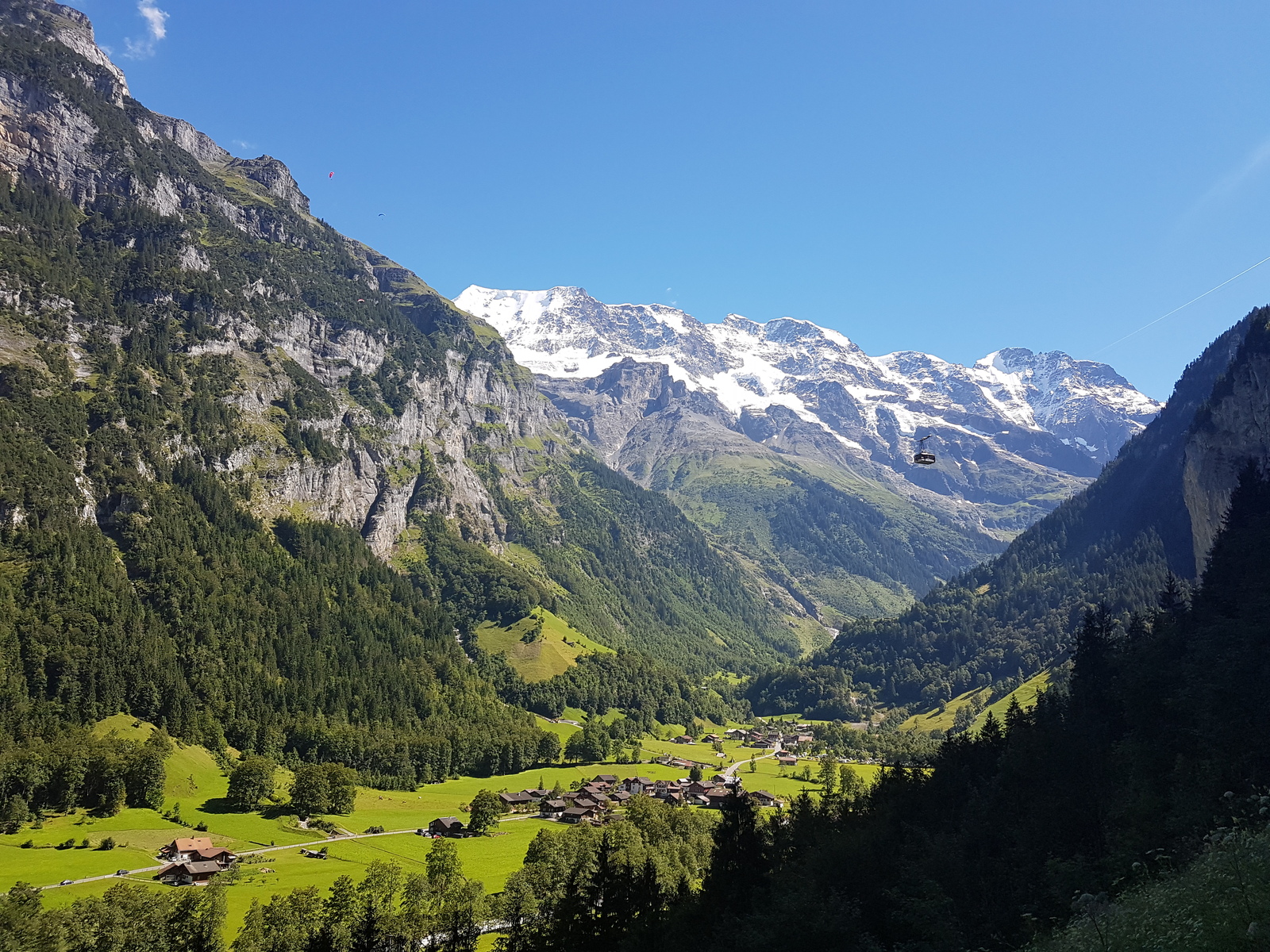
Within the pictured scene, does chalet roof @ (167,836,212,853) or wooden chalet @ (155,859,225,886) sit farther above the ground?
chalet roof @ (167,836,212,853)

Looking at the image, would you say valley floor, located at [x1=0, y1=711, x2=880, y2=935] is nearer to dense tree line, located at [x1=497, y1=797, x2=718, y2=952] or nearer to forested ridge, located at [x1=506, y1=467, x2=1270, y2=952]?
dense tree line, located at [x1=497, y1=797, x2=718, y2=952]

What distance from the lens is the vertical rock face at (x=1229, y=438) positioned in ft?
366

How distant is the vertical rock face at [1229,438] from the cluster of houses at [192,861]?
148466 mm

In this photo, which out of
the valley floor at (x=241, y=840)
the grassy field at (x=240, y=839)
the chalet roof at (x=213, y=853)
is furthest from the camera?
the chalet roof at (x=213, y=853)

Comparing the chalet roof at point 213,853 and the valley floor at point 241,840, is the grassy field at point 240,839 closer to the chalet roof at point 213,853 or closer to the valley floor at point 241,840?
the valley floor at point 241,840

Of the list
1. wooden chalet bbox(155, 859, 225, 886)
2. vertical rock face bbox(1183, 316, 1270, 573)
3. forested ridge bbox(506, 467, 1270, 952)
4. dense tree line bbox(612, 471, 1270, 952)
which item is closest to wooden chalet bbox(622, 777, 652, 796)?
wooden chalet bbox(155, 859, 225, 886)

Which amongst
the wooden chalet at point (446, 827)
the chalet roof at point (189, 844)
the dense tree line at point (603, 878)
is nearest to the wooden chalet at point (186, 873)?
the chalet roof at point (189, 844)

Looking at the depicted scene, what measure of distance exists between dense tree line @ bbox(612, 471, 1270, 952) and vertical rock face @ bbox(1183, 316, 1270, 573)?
48739 mm

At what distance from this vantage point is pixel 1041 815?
5338 centimetres

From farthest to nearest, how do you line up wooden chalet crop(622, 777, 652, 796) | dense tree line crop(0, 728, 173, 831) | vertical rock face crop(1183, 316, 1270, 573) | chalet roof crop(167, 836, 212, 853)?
wooden chalet crop(622, 777, 652, 796) < vertical rock face crop(1183, 316, 1270, 573) < dense tree line crop(0, 728, 173, 831) < chalet roof crop(167, 836, 212, 853)

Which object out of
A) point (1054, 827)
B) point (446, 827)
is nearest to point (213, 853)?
point (446, 827)

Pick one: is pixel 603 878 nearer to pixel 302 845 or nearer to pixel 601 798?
pixel 302 845

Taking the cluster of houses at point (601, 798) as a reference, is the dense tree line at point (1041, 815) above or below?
above

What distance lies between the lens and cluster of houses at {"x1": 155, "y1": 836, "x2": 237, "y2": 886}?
8831 centimetres
